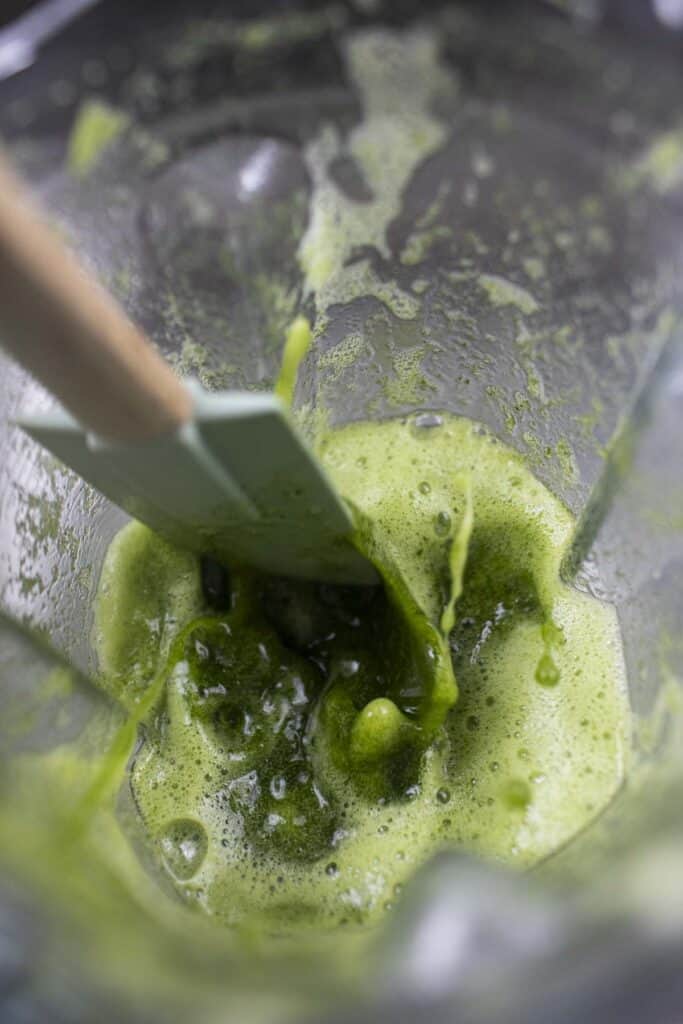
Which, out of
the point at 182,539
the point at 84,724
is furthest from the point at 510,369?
the point at 84,724

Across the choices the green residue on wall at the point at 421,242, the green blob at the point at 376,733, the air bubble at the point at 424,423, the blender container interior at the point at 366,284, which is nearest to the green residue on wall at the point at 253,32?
the blender container interior at the point at 366,284

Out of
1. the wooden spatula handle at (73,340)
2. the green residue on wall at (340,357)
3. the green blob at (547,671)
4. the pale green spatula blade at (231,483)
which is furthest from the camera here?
the green residue on wall at (340,357)

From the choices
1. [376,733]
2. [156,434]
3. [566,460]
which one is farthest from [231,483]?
[566,460]

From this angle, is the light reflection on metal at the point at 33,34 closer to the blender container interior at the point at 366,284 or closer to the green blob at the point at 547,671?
the blender container interior at the point at 366,284

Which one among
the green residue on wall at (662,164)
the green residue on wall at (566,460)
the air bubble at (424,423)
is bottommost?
the green residue on wall at (566,460)

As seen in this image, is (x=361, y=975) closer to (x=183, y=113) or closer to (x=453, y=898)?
(x=453, y=898)

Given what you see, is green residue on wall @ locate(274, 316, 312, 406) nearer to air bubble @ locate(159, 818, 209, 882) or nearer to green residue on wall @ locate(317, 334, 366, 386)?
green residue on wall @ locate(317, 334, 366, 386)

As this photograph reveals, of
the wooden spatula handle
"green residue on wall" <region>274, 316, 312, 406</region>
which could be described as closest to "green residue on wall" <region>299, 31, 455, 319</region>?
"green residue on wall" <region>274, 316, 312, 406</region>
